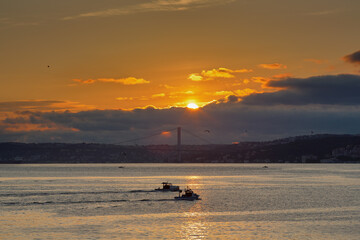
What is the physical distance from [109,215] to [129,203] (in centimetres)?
2052

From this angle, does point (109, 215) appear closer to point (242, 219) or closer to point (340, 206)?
point (242, 219)

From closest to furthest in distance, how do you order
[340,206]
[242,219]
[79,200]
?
[242,219] < [340,206] < [79,200]

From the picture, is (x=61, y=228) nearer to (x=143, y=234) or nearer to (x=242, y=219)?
(x=143, y=234)

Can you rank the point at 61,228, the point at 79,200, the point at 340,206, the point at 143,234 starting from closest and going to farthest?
the point at 143,234
the point at 61,228
the point at 340,206
the point at 79,200

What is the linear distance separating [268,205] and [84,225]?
137 feet

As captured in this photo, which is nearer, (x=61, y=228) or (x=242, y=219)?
(x=61, y=228)

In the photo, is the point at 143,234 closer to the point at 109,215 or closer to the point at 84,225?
the point at 84,225

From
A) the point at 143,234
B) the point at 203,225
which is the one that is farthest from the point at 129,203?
the point at 143,234

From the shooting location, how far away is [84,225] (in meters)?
70.4

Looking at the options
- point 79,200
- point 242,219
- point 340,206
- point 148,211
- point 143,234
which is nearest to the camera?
point 143,234

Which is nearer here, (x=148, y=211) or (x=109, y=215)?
(x=109, y=215)

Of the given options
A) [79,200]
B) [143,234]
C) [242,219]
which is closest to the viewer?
[143,234]

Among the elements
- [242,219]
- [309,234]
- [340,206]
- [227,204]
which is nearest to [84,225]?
[242,219]

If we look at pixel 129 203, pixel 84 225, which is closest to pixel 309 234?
pixel 84 225
